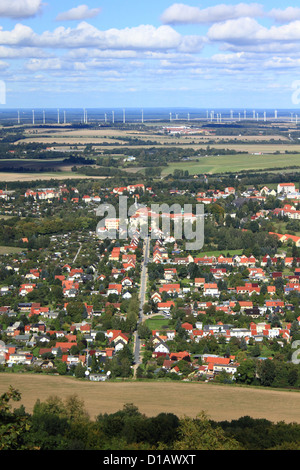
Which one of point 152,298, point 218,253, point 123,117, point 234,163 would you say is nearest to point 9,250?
point 218,253

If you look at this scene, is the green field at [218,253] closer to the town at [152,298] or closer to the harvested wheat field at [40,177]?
the town at [152,298]

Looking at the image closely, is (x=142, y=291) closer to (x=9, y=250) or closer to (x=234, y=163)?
(x=9, y=250)

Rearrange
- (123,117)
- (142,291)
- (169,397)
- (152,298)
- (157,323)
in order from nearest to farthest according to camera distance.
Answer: (169,397) < (157,323) < (152,298) < (142,291) < (123,117)

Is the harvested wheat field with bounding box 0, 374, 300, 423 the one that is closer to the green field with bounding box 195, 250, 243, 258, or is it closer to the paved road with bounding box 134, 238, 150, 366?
the paved road with bounding box 134, 238, 150, 366

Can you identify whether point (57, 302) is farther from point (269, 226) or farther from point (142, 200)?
point (142, 200)

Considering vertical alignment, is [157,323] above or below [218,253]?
below

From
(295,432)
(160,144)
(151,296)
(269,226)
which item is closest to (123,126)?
(160,144)

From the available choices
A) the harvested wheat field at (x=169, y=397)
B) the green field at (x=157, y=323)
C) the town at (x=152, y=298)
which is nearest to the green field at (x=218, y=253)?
the town at (x=152, y=298)
